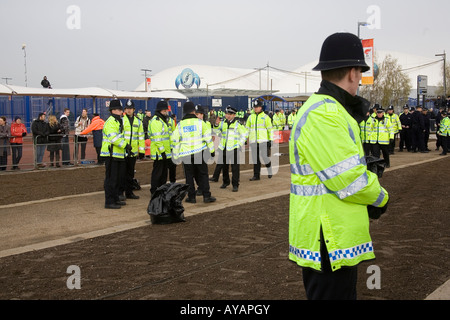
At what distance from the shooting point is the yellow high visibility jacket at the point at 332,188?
269cm

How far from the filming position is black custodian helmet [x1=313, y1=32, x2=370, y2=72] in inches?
113

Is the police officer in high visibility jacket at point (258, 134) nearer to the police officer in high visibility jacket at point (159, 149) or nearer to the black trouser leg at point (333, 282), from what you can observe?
the police officer in high visibility jacket at point (159, 149)

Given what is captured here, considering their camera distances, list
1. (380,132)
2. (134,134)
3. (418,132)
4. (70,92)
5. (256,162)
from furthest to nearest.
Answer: (70,92) → (418,132) → (380,132) → (256,162) → (134,134)

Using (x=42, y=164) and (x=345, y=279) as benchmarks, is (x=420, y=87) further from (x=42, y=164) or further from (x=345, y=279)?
(x=345, y=279)

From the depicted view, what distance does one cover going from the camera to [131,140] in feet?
34.5

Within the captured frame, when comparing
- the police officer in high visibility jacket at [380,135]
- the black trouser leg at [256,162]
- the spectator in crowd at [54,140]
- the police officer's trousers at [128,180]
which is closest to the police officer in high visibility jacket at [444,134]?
the police officer in high visibility jacket at [380,135]

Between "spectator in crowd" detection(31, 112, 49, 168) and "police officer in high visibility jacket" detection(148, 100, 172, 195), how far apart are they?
683 cm

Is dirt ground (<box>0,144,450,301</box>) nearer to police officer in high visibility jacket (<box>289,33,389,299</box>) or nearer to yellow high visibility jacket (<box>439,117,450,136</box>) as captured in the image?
police officer in high visibility jacket (<box>289,33,389,299</box>)

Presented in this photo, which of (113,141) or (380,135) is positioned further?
(380,135)

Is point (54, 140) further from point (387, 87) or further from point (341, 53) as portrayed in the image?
point (387, 87)

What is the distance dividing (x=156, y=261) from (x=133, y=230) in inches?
70.0

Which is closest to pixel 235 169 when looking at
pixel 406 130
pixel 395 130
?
pixel 395 130

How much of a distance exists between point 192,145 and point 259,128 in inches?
173
